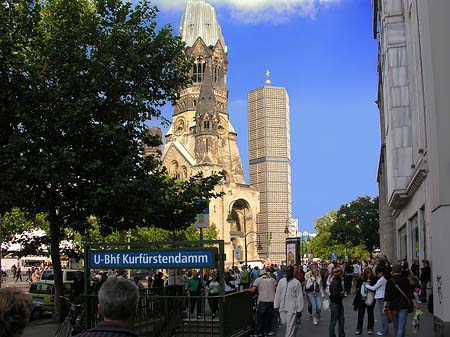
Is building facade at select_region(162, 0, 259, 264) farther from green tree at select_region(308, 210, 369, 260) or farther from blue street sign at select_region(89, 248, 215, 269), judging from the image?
blue street sign at select_region(89, 248, 215, 269)

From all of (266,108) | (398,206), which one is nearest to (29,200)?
(398,206)

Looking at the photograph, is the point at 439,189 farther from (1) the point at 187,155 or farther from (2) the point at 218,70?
(2) the point at 218,70

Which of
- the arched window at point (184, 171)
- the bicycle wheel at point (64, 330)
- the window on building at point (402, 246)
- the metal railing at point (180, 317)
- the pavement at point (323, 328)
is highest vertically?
the arched window at point (184, 171)

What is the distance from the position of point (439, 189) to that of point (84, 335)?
1156 cm

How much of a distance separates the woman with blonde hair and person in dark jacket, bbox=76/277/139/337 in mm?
402

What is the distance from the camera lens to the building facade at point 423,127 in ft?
45.1

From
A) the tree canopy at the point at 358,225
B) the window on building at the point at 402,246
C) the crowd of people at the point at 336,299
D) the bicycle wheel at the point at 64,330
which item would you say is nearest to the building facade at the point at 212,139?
the tree canopy at the point at 358,225

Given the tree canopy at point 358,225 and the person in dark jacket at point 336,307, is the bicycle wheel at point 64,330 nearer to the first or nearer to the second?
the person in dark jacket at point 336,307

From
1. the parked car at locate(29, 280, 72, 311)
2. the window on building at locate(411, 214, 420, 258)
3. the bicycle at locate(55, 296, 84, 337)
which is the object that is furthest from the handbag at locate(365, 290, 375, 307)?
the window on building at locate(411, 214, 420, 258)

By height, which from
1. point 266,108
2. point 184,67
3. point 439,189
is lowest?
point 439,189

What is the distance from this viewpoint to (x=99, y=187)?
17.7m

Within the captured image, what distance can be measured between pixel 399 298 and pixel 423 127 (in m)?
10.2

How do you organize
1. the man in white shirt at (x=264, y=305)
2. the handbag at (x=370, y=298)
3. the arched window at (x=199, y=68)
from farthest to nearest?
the arched window at (x=199, y=68), the handbag at (x=370, y=298), the man in white shirt at (x=264, y=305)

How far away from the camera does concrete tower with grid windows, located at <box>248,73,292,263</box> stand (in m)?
123
